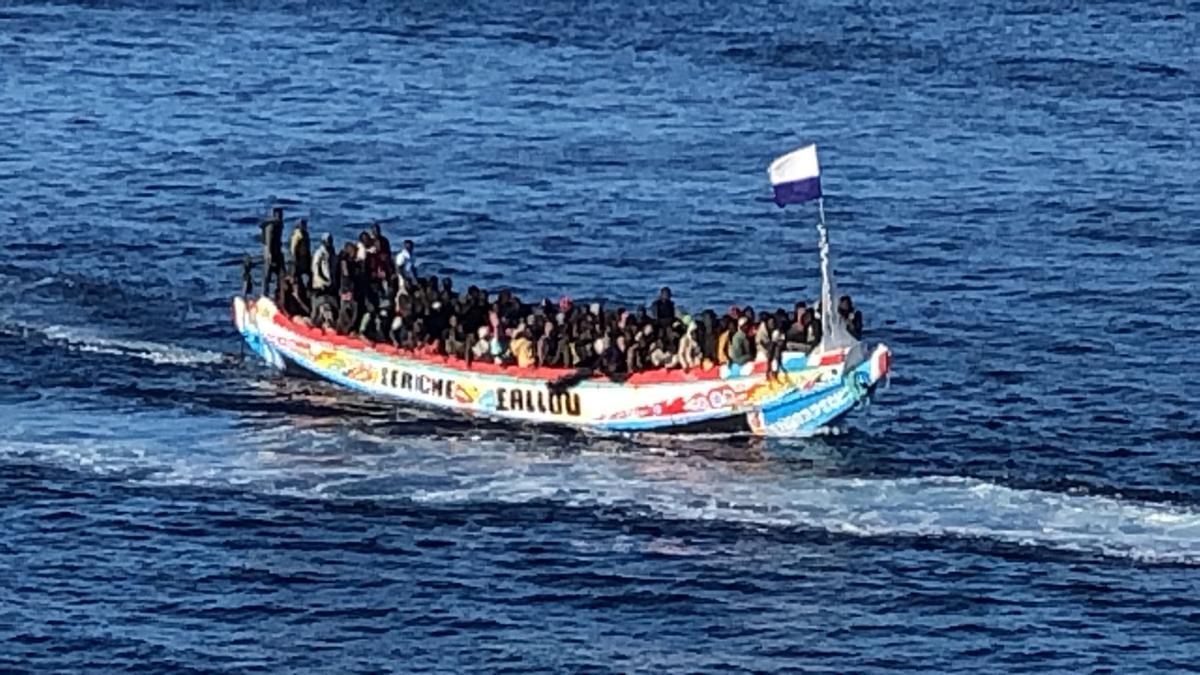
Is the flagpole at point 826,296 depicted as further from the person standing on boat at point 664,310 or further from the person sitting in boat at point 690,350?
the person standing on boat at point 664,310

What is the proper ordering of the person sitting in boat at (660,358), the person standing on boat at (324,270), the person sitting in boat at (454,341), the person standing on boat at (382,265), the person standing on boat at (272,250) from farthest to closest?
1. the person standing on boat at (272,250)
2. the person standing on boat at (382,265)
3. the person standing on boat at (324,270)
4. the person sitting in boat at (454,341)
5. the person sitting in boat at (660,358)

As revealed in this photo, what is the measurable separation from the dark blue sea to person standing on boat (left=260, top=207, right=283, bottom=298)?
81.5 inches

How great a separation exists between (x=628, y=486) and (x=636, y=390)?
3376mm

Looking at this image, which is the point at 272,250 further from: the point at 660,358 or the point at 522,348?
the point at 660,358

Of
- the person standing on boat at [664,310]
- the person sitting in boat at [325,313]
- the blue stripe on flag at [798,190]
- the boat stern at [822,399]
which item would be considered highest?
the blue stripe on flag at [798,190]

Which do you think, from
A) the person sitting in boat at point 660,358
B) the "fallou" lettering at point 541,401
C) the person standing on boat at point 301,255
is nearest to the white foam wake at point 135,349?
the person standing on boat at point 301,255

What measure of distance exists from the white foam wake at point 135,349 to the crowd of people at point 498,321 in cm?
213

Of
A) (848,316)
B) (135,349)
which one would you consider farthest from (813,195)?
(135,349)

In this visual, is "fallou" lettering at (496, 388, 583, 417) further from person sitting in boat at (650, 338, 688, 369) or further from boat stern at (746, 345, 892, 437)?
boat stern at (746, 345, 892, 437)

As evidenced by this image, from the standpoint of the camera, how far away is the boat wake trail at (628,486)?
61812mm

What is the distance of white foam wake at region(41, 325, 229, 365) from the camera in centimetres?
7381

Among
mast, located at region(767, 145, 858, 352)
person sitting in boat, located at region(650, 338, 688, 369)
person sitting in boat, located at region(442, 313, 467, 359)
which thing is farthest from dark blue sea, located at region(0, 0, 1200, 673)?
mast, located at region(767, 145, 858, 352)

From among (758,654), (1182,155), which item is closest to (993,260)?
(1182,155)

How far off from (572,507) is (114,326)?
60.0 ft
